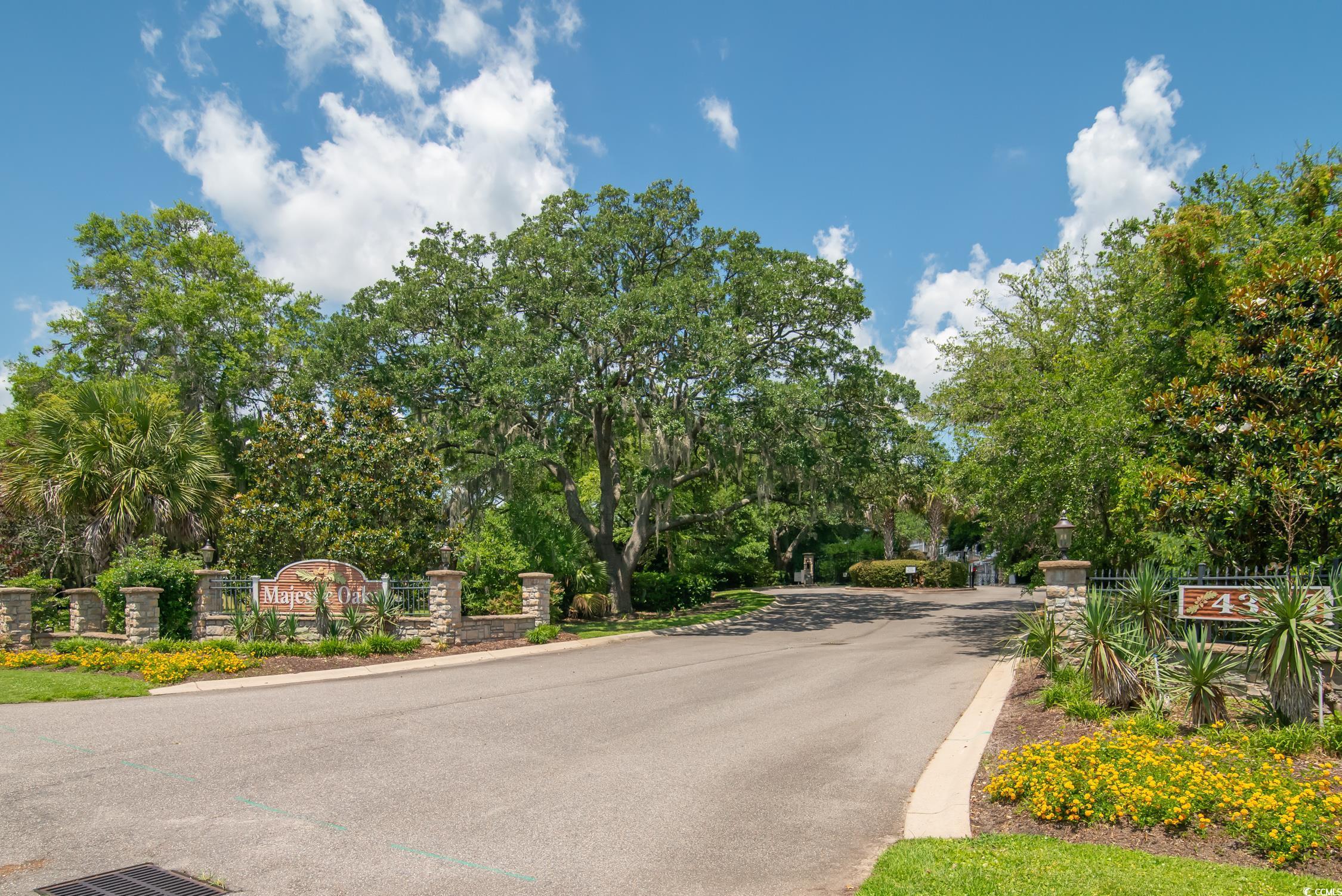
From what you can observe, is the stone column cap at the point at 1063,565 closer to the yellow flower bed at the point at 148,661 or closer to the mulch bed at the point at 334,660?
the mulch bed at the point at 334,660

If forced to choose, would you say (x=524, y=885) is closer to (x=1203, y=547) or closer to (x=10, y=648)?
(x=1203, y=547)

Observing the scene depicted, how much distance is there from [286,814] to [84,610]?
1599cm

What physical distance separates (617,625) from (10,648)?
542 inches

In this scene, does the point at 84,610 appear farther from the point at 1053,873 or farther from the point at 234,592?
the point at 1053,873

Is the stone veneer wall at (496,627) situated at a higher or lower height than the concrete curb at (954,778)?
higher

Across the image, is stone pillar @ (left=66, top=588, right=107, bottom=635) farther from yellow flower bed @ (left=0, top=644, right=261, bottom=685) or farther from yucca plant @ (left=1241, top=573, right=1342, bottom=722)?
yucca plant @ (left=1241, top=573, right=1342, bottom=722)

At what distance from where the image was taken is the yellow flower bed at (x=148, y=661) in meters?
13.1

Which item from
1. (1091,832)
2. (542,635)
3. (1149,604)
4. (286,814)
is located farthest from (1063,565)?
(542,635)

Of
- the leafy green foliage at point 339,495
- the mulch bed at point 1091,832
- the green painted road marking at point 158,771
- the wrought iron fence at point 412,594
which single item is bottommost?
the mulch bed at point 1091,832

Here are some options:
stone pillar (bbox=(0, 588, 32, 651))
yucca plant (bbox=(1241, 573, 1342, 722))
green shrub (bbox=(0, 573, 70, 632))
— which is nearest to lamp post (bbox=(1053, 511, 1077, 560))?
yucca plant (bbox=(1241, 573, 1342, 722))

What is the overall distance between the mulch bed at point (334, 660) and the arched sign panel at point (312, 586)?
175 cm

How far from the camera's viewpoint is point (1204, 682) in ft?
26.1

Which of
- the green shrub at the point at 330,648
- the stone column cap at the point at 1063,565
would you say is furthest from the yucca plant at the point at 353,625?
the stone column cap at the point at 1063,565

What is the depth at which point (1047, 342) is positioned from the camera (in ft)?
69.8
